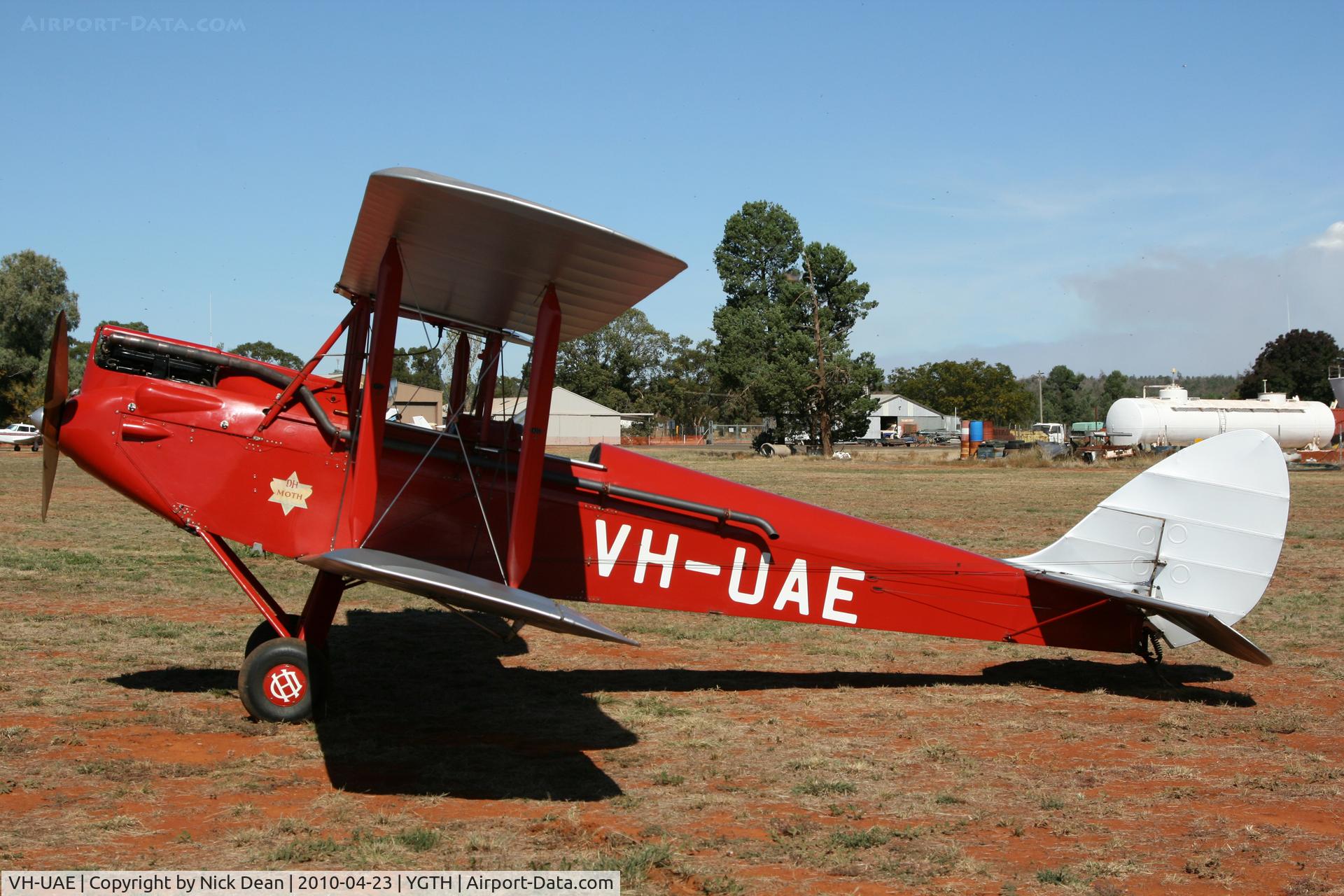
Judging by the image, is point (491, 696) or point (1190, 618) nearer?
point (1190, 618)

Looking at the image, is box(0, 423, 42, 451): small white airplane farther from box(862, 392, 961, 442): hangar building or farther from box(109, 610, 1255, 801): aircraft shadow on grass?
box(862, 392, 961, 442): hangar building

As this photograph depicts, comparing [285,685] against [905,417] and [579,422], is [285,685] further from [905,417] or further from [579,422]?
[905,417]

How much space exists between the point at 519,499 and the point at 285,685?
1.93 meters

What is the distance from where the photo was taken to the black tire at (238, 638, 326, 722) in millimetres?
6348

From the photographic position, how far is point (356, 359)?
21.8ft

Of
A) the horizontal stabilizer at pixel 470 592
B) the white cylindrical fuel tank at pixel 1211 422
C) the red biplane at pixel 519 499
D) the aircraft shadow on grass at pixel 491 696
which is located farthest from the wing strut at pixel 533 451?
the white cylindrical fuel tank at pixel 1211 422

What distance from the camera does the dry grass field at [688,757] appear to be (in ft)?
14.4

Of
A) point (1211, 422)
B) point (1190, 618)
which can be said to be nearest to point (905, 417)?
point (1211, 422)

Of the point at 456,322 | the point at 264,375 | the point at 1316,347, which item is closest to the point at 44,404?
the point at 264,375

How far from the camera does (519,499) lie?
609cm

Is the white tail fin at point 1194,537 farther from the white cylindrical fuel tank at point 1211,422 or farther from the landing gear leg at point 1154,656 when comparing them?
the white cylindrical fuel tank at point 1211,422

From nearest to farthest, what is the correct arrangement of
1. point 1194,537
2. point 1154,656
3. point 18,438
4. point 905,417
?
1. point 1194,537
2. point 1154,656
3. point 18,438
4. point 905,417

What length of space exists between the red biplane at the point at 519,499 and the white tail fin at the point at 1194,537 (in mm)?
15

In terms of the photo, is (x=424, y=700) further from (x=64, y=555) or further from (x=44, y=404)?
(x=64, y=555)
